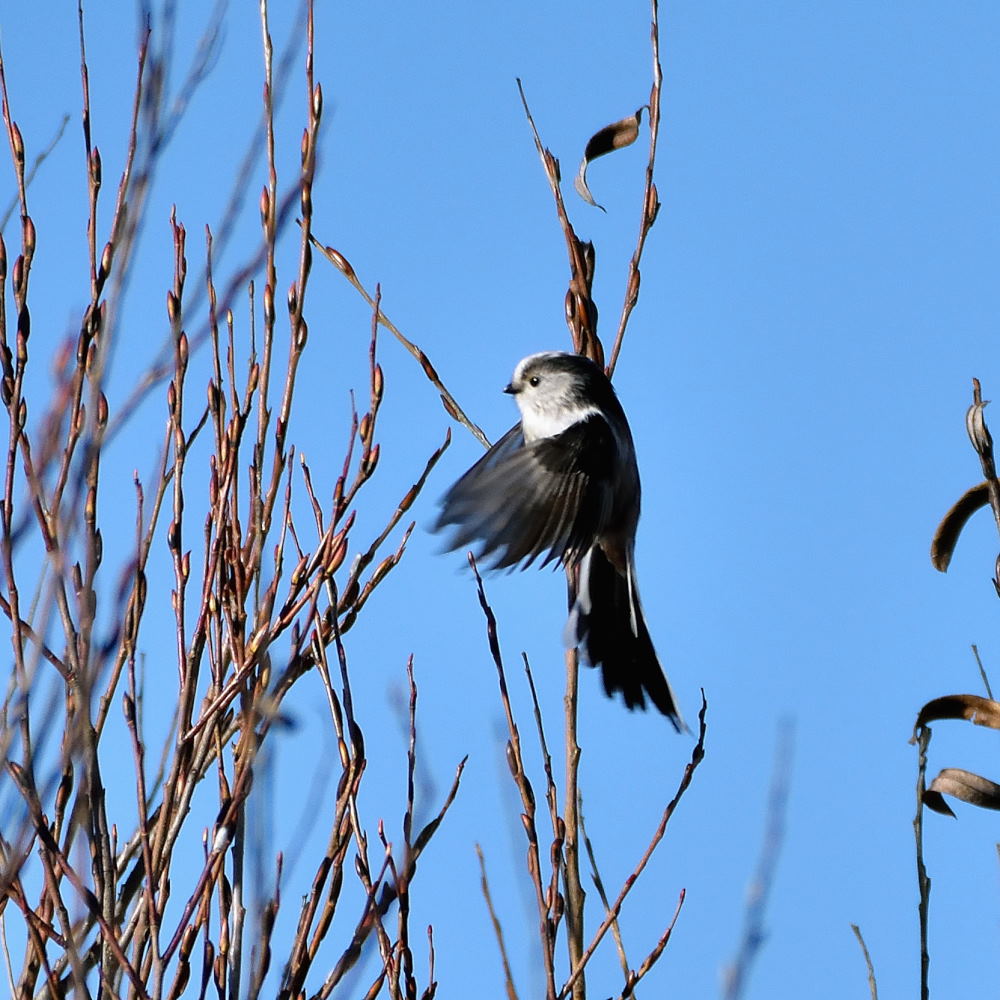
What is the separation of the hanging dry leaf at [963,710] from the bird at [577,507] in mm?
877

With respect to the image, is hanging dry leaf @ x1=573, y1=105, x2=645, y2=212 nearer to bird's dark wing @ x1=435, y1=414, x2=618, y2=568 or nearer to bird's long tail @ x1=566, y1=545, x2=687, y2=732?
bird's dark wing @ x1=435, y1=414, x2=618, y2=568

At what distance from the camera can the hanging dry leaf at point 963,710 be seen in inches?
79.8

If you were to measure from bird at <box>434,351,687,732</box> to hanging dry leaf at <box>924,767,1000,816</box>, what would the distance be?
93 cm

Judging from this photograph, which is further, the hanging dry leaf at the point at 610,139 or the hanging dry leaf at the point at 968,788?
the hanging dry leaf at the point at 610,139

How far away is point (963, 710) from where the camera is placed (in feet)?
6.82

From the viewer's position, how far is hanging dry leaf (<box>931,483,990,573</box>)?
213cm

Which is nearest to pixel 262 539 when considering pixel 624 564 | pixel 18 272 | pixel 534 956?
pixel 18 272

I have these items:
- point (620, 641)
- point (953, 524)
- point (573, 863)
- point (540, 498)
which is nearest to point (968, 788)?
point (953, 524)

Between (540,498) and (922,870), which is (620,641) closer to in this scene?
(540,498)

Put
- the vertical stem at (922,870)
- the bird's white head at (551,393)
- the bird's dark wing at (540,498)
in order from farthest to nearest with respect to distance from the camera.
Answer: the bird's white head at (551,393) → the bird's dark wing at (540,498) → the vertical stem at (922,870)

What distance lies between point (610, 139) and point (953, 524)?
1386 mm

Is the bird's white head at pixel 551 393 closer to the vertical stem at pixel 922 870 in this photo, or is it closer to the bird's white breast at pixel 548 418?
the bird's white breast at pixel 548 418

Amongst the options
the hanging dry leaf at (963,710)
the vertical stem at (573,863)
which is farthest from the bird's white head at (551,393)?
the hanging dry leaf at (963,710)

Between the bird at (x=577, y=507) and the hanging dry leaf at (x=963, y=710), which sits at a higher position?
the bird at (x=577, y=507)
